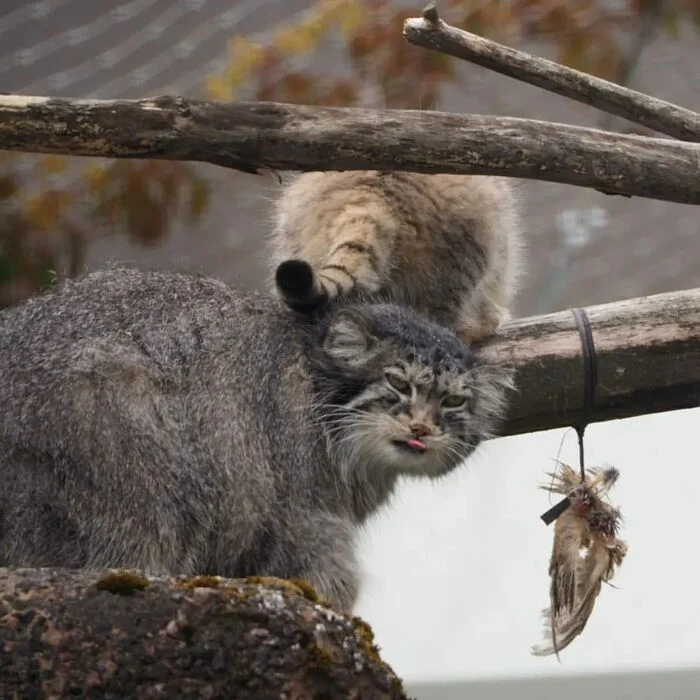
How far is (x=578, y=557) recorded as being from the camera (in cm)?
302

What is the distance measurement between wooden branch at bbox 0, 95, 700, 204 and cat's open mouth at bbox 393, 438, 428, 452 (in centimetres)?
57

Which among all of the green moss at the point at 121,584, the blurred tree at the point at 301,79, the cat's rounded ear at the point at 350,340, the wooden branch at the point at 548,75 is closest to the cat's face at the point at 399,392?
the cat's rounded ear at the point at 350,340

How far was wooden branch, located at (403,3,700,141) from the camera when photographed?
3.04 m

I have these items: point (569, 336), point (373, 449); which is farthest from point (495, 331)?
point (373, 449)

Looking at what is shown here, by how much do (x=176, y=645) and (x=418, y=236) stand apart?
164cm

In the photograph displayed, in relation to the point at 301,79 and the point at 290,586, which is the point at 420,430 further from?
the point at 301,79

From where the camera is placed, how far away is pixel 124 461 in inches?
106

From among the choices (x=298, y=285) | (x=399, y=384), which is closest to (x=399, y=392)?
(x=399, y=384)

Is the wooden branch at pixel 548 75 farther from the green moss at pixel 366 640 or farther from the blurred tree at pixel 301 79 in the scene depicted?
the green moss at pixel 366 640

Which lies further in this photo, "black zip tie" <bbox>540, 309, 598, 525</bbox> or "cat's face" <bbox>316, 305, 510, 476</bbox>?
"black zip tie" <bbox>540, 309, 598, 525</bbox>

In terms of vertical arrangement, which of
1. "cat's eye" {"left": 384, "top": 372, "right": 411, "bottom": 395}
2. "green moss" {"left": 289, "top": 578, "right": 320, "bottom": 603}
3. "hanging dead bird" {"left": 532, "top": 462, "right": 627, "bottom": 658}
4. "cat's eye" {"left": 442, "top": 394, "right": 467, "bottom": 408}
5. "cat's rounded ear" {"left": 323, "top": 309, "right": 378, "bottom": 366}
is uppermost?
"cat's rounded ear" {"left": 323, "top": 309, "right": 378, "bottom": 366}

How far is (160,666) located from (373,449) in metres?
0.92

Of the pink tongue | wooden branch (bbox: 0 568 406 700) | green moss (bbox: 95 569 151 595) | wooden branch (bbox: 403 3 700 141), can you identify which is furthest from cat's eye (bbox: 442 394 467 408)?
Answer: green moss (bbox: 95 569 151 595)

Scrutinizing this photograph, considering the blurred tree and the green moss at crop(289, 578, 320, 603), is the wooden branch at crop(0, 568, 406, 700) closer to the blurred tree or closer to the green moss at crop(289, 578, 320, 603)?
the green moss at crop(289, 578, 320, 603)
